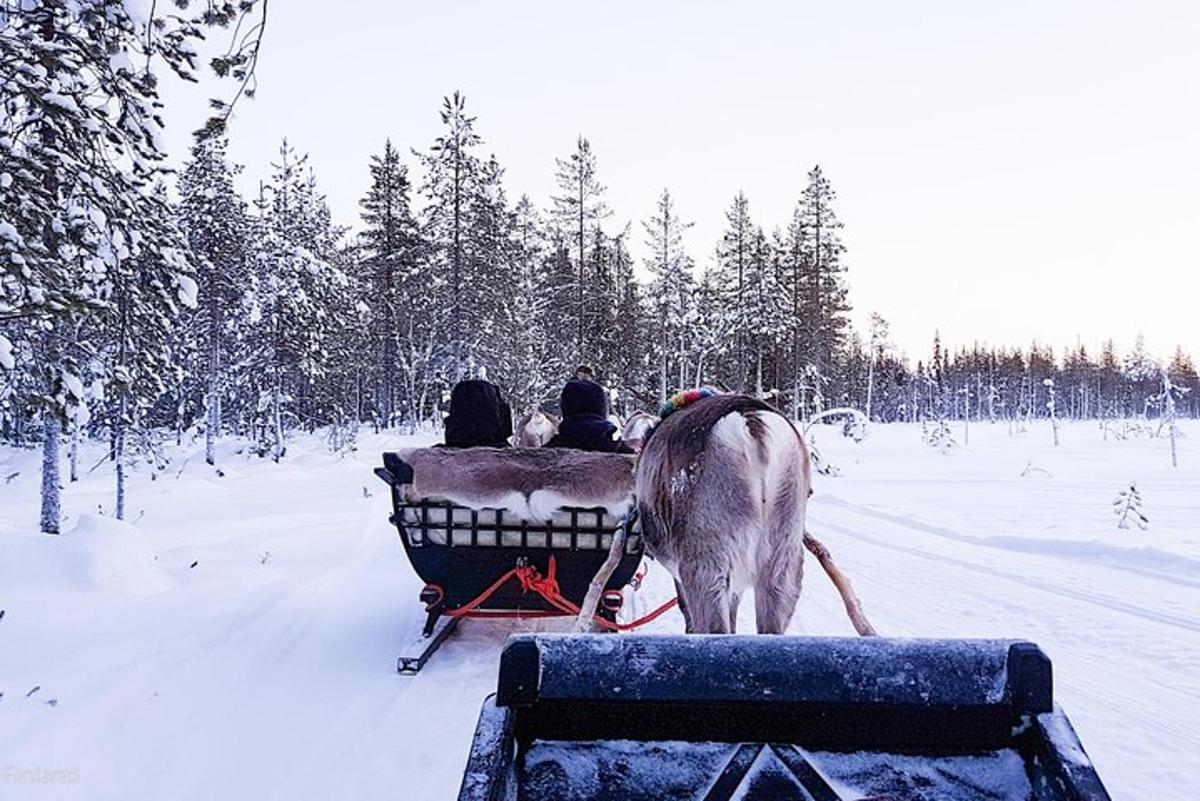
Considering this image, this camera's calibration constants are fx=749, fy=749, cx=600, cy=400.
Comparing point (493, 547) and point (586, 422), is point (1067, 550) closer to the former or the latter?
point (586, 422)

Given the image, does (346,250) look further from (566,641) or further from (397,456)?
(566,641)

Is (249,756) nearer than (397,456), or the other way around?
(249,756)

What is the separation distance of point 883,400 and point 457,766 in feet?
300

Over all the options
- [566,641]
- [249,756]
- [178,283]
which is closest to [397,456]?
[249,756]

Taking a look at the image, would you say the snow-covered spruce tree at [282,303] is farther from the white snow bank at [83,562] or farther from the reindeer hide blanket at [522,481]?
the reindeer hide blanket at [522,481]

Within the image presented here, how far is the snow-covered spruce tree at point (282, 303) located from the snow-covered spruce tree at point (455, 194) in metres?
4.80

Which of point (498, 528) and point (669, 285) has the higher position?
point (669, 285)

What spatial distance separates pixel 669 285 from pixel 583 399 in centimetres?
3714

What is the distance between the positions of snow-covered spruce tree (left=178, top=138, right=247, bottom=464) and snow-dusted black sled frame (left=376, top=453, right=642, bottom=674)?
22093 mm

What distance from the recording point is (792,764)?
1533 mm

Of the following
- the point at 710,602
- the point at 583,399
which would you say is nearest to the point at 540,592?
the point at 583,399

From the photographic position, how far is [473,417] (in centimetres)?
669

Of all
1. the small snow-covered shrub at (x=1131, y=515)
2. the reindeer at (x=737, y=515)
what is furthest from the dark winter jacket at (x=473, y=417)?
the small snow-covered shrub at (x=1131, y=515)

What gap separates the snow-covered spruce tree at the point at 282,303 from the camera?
2731 cm
